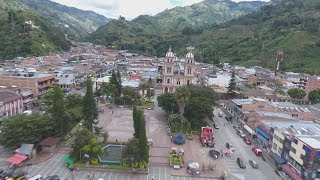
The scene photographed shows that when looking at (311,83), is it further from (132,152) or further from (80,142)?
(80,142)

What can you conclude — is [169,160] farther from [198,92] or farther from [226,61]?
[226,61]

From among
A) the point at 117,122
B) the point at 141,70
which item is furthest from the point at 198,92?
the point at 141,70

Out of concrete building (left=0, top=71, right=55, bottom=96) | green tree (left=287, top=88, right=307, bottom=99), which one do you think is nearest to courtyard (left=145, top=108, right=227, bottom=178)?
concrete building (left=0, top=71, right=55, bottom=96)

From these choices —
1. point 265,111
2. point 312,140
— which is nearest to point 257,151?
point 312,140

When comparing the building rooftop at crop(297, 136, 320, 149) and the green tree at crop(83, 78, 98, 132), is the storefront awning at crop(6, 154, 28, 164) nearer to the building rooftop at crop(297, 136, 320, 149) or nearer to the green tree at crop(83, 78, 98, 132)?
the green tree at crop(83, 78, 98, 132)

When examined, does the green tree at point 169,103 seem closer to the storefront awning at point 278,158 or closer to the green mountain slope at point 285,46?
the storefront awning at point 278,158

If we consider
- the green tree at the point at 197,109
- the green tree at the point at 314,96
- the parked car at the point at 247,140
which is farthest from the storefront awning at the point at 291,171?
the green tree at the point at 314,96
